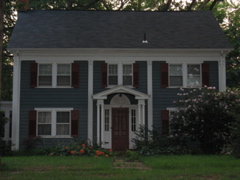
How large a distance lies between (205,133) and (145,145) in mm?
2890

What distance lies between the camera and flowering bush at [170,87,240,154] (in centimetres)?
1736

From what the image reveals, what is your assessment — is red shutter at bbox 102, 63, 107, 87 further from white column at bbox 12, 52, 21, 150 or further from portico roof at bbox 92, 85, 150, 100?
white column at bbox 12, 52, 21, 150

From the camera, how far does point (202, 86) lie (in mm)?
19734

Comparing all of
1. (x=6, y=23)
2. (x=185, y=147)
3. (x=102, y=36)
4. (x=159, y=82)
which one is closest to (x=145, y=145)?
(x=185, y=147)

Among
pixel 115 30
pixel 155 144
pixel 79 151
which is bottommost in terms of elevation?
pixel 79 151

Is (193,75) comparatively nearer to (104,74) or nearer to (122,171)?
(104,74)

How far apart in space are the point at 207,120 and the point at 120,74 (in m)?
5.19

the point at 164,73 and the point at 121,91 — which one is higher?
the point at 164,73

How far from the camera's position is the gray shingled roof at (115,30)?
1986cm

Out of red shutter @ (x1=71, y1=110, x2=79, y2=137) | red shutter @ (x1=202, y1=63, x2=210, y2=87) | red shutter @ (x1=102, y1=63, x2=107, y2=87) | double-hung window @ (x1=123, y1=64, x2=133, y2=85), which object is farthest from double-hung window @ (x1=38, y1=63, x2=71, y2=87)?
red shutter @ (x1=202, y1=63, x2=210, y2=87)

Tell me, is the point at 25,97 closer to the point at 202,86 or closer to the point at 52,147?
the point at 52,147

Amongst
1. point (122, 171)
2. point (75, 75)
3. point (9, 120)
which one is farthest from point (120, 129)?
point (122, 171)

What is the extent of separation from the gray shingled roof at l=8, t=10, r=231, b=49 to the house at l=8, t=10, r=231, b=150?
10 cm

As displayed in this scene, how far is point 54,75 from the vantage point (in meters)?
19.6
